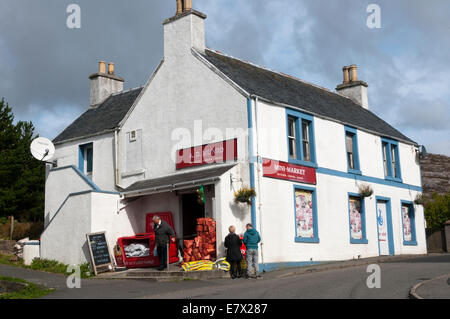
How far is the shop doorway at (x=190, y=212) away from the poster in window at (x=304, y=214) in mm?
3444

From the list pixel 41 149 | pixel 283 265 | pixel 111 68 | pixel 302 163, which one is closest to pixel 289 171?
pixel 302 163

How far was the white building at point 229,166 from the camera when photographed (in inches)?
721

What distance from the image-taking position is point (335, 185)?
70.2ft

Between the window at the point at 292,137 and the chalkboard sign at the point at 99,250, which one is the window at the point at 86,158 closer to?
the chalkboard sign at the point at 99,250

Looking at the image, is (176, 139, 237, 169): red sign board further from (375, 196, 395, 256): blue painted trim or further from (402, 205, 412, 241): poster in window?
(402, 205, 412, 241): poster in window

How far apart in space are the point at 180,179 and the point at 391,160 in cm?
1166

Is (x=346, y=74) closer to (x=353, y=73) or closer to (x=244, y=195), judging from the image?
(x=353, y=73)

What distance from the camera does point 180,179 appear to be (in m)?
18.9

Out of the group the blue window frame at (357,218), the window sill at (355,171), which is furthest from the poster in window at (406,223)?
the window sill at (355,171)

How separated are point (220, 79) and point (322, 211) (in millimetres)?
6136
